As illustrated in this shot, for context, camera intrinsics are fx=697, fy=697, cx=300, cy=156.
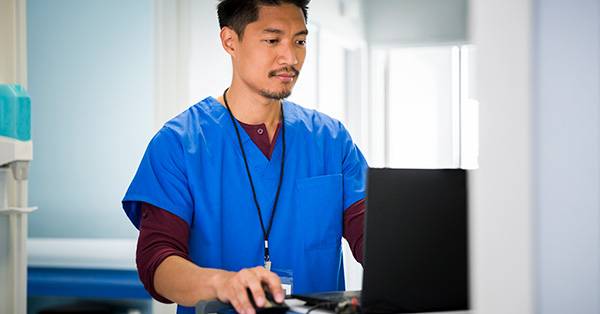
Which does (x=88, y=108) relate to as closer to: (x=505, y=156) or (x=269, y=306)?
(x=269, y=306)

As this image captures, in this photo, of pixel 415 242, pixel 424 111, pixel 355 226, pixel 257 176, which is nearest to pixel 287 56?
pixel 257 176

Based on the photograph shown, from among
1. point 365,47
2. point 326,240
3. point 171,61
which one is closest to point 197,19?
point 171,61

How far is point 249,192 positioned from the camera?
1.54 meters

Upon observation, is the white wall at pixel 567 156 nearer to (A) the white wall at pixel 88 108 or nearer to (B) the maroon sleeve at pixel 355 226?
(B) the maroon sleeve at pixel 355 226

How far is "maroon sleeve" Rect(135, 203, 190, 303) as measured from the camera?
1.29 m

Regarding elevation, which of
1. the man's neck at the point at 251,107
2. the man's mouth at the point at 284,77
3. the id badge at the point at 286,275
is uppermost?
the man's mouth at the point at 284,77

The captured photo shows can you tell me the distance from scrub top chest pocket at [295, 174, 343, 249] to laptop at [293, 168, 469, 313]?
55 centimetres

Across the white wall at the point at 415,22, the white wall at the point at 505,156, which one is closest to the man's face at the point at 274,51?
the white wall at the point at 505,156

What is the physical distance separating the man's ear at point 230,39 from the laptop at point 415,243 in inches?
32.5

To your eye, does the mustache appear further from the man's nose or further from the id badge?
the id badge

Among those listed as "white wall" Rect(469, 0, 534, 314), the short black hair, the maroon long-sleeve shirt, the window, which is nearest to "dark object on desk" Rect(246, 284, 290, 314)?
the maroon long-sleeve shirt

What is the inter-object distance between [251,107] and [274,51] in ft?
0.46

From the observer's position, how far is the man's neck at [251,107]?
64.3 inches

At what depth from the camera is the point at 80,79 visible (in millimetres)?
2945
